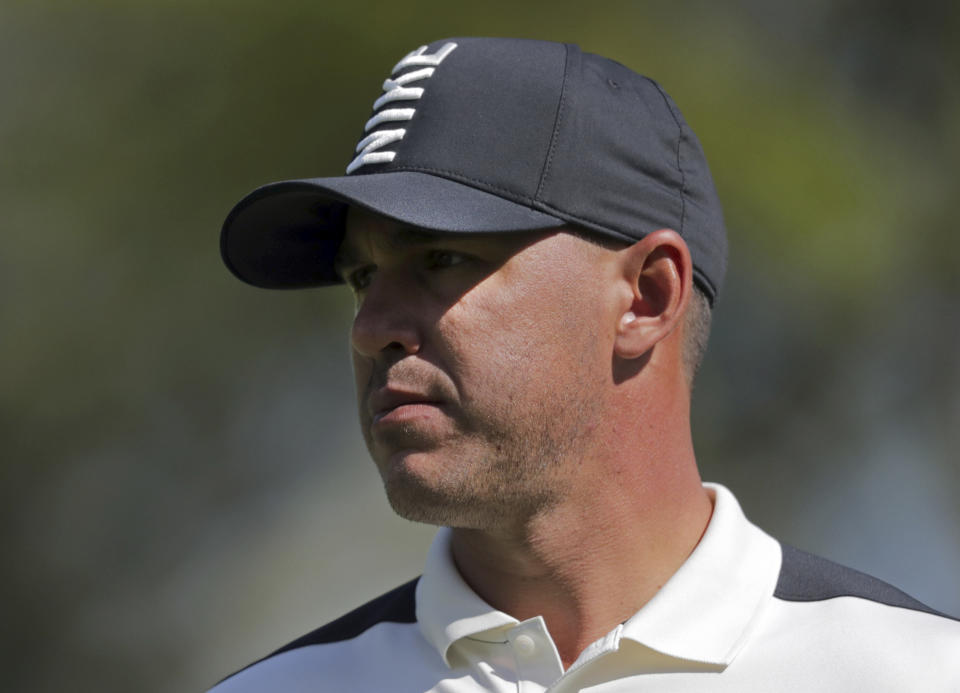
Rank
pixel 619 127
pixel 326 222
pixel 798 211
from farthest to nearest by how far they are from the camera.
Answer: pixel 798 211, pixel 326 222, pixel 619 127

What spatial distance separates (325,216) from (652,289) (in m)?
0.51

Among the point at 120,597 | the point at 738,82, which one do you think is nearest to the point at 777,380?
the point at 738,82

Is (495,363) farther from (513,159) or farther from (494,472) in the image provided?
(513,159)

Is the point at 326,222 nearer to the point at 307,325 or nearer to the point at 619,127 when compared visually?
the point at 619,127

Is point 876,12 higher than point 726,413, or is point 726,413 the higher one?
point 876,12

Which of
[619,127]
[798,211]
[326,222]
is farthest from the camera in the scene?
[798,211]

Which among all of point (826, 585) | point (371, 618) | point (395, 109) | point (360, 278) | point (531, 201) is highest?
point (395, 109)

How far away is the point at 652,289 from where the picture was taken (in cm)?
197

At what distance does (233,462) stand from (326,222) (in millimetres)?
2590

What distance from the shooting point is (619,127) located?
1.95 m

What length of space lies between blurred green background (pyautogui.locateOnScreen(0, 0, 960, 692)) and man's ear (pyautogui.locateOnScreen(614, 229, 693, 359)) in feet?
8.14

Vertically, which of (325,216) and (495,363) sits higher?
(325,216)

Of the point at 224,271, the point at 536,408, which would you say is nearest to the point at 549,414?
the point at 536,408

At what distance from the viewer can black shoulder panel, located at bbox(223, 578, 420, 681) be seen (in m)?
2.03
